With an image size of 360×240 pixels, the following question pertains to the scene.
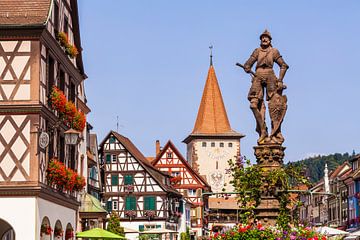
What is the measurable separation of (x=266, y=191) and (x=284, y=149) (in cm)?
92

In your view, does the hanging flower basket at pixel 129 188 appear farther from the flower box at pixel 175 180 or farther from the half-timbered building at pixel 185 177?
the half-timbered building at pixel 185 177

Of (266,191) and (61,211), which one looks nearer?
(266,191)

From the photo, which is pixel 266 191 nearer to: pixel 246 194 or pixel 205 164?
pixel 246 194

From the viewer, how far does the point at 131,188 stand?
247 feet

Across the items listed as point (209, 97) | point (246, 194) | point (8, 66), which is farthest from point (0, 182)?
point (209, 97)

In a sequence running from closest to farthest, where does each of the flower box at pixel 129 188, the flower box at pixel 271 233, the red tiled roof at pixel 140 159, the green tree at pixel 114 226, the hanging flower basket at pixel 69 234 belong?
the flower box at pixel 271 233
the hanging flower basket at pixel 69 234
the green tree at pixel 114 226
the red tiled roof at pixel 140 159
the flower box at pixel 129 188

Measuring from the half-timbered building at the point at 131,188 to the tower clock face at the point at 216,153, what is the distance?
47912 millimetres

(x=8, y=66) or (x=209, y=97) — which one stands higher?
(x=209, y=97)

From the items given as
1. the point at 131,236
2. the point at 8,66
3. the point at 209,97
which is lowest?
the point at 131,236

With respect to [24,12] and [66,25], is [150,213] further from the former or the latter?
[24,12]

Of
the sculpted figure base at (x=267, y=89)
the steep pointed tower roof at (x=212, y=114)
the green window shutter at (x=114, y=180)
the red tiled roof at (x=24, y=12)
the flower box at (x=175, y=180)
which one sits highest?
the steep pointed tower roof at (x=212, y=114)

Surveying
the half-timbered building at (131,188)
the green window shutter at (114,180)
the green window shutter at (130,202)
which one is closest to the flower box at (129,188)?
the half-timbered building at (131,188)

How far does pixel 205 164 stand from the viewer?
406 feet

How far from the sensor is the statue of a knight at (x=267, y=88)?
50.3ft
